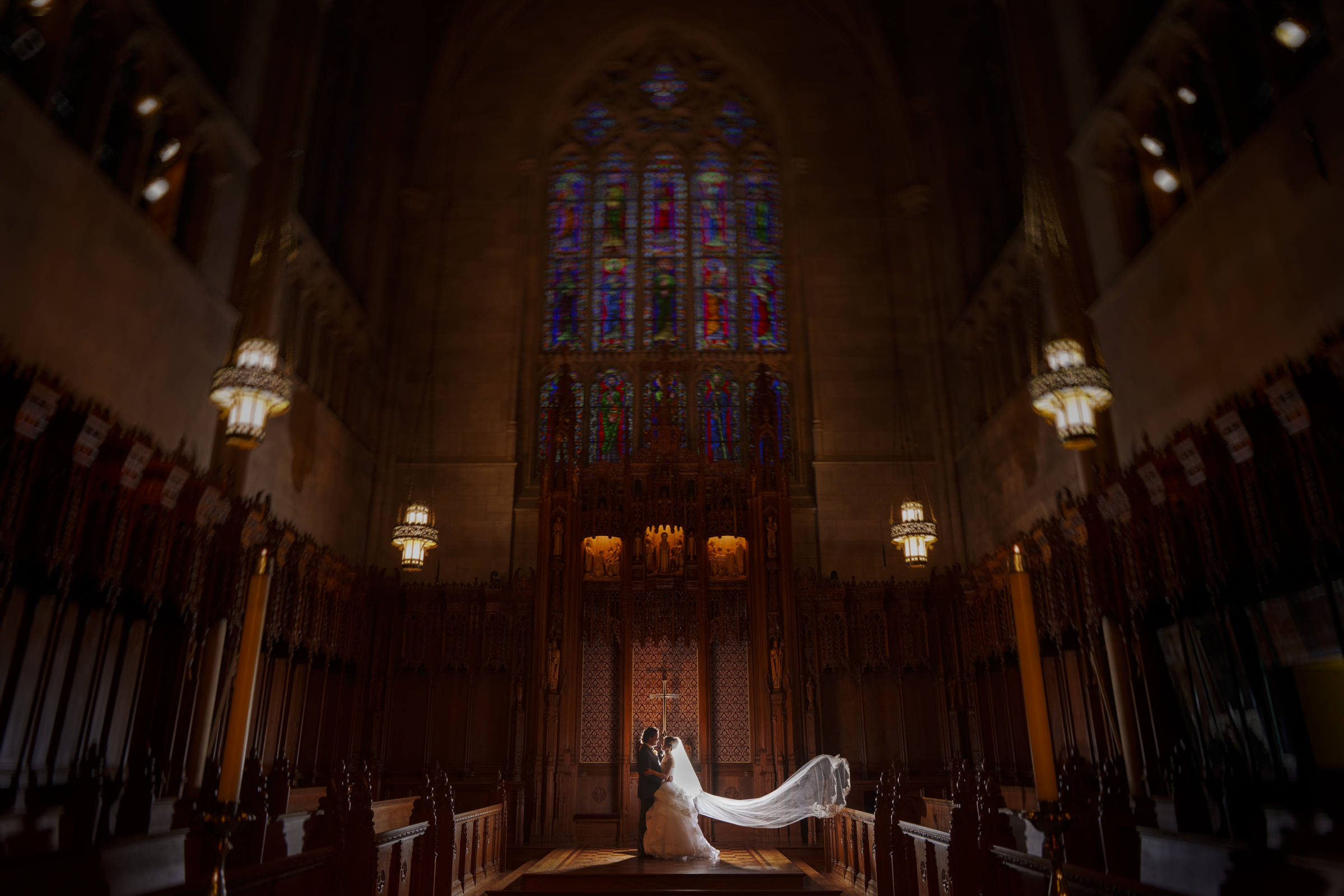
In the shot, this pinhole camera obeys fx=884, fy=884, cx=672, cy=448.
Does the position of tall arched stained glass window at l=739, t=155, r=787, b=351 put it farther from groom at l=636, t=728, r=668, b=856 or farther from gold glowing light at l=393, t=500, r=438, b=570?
groom at l=636, t=728, r=668, b=856

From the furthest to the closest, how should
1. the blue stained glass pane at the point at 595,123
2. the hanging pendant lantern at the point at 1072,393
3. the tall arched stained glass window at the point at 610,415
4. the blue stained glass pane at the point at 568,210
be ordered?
the blue stained glass pane at the point at 595,123
the blue stained glass pane at the point at 568,210
the tall arched stained glass window at the point at 610,415
the hanging pendant lantern at the point at 1072,393

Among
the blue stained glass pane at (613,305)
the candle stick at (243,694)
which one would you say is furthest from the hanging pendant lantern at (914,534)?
the candle stick at (243,694)

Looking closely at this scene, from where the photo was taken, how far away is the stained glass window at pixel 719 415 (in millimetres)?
19328

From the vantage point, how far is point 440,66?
2158cm

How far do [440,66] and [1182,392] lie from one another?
1821 centimetres

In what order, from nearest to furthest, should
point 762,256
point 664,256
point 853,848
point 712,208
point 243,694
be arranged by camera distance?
1. point 243,694
2. point 853,848
3. point 762,256
4. point 664,256
5. point 712,208

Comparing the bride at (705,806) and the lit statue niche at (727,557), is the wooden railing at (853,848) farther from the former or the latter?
the lit statue niche at (727,557)

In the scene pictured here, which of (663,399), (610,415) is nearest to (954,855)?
(663,399)

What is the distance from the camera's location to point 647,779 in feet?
39.0

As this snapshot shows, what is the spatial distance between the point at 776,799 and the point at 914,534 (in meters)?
5.51

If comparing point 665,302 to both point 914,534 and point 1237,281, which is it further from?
point 1237,281

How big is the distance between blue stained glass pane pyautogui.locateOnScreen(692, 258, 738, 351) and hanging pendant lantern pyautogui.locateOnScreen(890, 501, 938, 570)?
6.45m

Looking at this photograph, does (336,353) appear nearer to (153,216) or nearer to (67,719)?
(153,216)

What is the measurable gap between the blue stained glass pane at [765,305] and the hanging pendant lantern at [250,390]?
12.5 m
